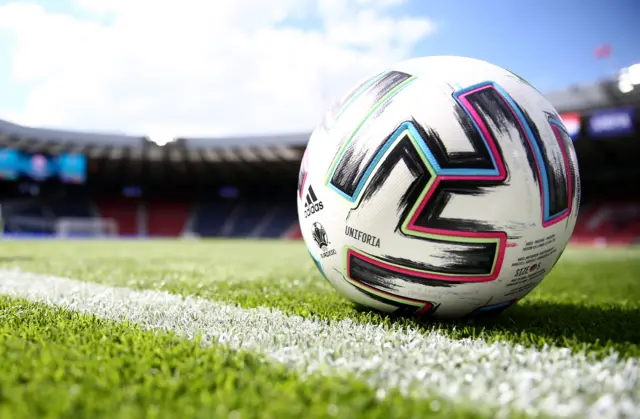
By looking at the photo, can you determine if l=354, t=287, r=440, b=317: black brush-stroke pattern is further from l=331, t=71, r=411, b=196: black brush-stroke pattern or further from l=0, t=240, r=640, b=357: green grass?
l=331, t=71, r=411, b=196: black brush-stroke pattern

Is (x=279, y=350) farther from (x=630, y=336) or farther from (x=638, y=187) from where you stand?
(x=638, y=187)

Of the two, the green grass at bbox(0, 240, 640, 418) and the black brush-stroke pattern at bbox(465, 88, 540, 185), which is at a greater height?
the black brush-stroke pattern at bbox(465, 88, 540, 185)

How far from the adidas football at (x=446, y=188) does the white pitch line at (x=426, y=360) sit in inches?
11.8

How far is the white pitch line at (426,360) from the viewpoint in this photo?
141 centimetres

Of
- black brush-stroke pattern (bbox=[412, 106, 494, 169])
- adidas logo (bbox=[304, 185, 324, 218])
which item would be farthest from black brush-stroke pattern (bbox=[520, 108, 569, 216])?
adidas logo (bbox=[304, 185, 324, 218])

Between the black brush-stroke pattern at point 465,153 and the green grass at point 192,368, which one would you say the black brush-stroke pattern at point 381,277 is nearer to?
the green grass at point 192,368

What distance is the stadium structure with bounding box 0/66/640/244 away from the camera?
23406mm

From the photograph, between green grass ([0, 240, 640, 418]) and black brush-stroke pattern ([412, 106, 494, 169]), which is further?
black brush-stroke pattern ([412, 106, 494, 169])

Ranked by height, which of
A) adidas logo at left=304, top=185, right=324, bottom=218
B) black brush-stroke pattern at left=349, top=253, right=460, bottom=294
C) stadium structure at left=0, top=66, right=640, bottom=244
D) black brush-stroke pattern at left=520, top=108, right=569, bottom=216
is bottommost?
stadium structure at left=0, top=66, right=640, bottom=244

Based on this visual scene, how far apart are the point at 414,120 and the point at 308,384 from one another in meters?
1.34

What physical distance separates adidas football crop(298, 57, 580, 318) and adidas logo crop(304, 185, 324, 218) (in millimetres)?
14

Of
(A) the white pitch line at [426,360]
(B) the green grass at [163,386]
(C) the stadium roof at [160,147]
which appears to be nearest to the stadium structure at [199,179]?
(C) the stadium roof at [160,147]

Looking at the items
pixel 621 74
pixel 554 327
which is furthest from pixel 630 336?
pixel 621 74

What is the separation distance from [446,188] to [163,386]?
4.70ft
